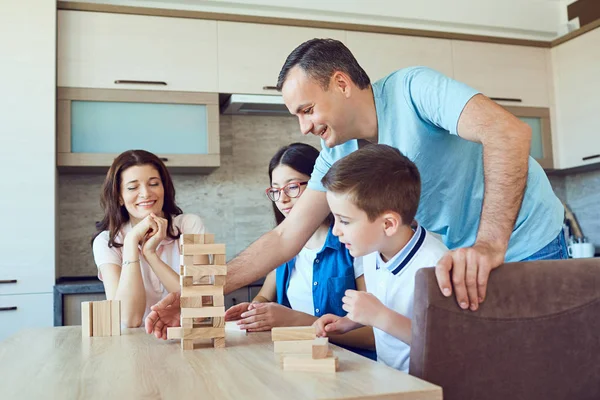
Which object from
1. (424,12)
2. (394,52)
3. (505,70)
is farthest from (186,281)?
(505,70)

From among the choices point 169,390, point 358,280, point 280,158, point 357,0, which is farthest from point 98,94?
point 169,390

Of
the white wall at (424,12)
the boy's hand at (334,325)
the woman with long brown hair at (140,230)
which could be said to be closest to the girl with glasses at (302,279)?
the boy's hand at (334,325)

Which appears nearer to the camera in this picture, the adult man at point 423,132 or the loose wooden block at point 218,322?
→ the loose wooden block at point 218,322

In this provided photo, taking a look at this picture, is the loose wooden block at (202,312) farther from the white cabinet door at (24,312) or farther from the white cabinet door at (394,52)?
the white cabinet door at (394,52)

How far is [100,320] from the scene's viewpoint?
1576 mm

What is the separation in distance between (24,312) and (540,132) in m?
3.32

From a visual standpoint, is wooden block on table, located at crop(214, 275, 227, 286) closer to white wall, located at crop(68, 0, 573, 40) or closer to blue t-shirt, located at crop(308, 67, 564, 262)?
blue t-shirt, located at crop(308, 67, 564, 262)

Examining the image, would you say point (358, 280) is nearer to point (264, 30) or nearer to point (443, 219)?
point (443, 219)

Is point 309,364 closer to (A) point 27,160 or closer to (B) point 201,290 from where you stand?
(B) point 201,290

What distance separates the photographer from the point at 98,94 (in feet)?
11.0

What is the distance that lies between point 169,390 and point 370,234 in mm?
647

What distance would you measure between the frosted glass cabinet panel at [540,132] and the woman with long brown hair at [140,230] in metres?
2.62

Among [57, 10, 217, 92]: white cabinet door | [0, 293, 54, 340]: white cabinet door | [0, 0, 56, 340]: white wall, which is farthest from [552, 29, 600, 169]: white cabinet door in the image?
[0, 293, 54, 340]: white cabinet door

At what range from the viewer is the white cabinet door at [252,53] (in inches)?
141
